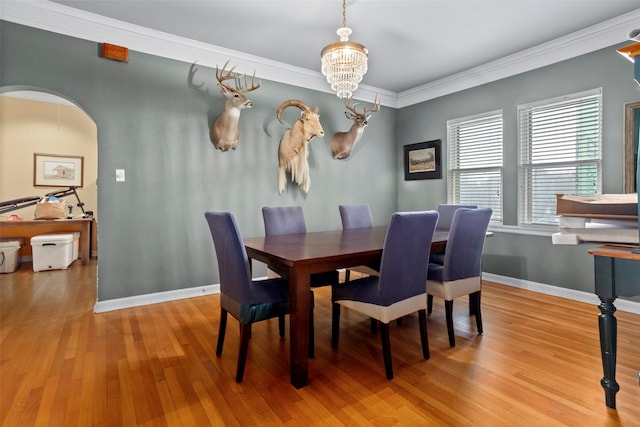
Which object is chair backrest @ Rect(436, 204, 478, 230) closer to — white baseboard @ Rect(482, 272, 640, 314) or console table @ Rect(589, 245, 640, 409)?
white baseboard @ Rect(482, 272, 640, 314)

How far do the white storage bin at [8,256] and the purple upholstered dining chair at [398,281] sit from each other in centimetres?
502

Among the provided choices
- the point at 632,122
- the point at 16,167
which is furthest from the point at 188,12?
the point at 16,167

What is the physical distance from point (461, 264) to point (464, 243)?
16 centimetres

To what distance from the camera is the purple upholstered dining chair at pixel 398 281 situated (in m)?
1.90

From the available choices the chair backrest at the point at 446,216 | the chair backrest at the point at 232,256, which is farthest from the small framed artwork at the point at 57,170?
the chair backrest at the point at 446,216

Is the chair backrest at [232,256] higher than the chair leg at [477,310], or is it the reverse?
the chair backrest at [232,256]

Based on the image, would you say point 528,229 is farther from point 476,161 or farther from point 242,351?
point 242,351

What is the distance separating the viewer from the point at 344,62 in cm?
256

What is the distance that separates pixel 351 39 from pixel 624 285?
10.00ft

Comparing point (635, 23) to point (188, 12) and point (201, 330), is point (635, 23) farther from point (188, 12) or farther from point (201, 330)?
point (201, 330)

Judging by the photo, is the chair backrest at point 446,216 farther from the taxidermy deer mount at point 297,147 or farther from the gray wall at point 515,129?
the taxidermy deer mount at point 297,147

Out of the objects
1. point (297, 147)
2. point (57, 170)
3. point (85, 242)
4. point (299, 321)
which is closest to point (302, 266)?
point (299, 321)

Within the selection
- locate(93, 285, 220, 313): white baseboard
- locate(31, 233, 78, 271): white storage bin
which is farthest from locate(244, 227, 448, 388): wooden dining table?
locate(31, 233, 78, 271): white storage bin

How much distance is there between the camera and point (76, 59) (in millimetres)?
2971
